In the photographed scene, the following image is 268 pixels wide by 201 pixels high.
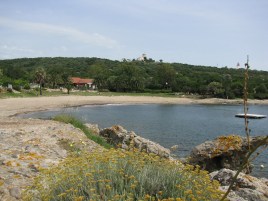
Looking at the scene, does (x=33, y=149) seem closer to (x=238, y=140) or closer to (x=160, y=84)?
(x=238, y=140)

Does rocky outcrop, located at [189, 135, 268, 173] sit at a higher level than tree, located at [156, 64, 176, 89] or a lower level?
lower

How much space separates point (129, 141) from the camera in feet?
44.7

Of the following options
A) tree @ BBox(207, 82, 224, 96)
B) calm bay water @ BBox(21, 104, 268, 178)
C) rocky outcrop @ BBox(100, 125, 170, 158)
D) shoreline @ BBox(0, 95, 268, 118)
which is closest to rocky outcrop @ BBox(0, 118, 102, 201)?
rocky outcrop @ BBox(100, 125, 170, 158)

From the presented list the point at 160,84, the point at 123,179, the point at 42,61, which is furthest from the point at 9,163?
the point at 42,61

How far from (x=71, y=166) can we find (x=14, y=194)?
3.89 feet

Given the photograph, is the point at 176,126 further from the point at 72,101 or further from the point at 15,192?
the point at 15,192

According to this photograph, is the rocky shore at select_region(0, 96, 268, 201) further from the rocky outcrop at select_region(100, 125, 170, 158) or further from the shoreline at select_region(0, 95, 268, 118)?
Result: the shoreline at select_region(0, 95, 268, 118)

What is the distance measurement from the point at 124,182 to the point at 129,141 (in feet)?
28.8

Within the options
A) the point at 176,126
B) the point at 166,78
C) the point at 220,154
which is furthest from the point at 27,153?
the point at 166,78

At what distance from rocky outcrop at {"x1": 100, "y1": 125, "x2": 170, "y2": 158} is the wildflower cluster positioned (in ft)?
22.0

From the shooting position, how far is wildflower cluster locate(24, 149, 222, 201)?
4.40 m

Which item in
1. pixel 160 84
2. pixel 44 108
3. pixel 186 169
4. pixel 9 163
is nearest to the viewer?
pixel 186 169

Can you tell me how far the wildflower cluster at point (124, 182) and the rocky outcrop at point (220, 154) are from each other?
7774 mm

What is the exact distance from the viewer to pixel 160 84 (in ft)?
405
